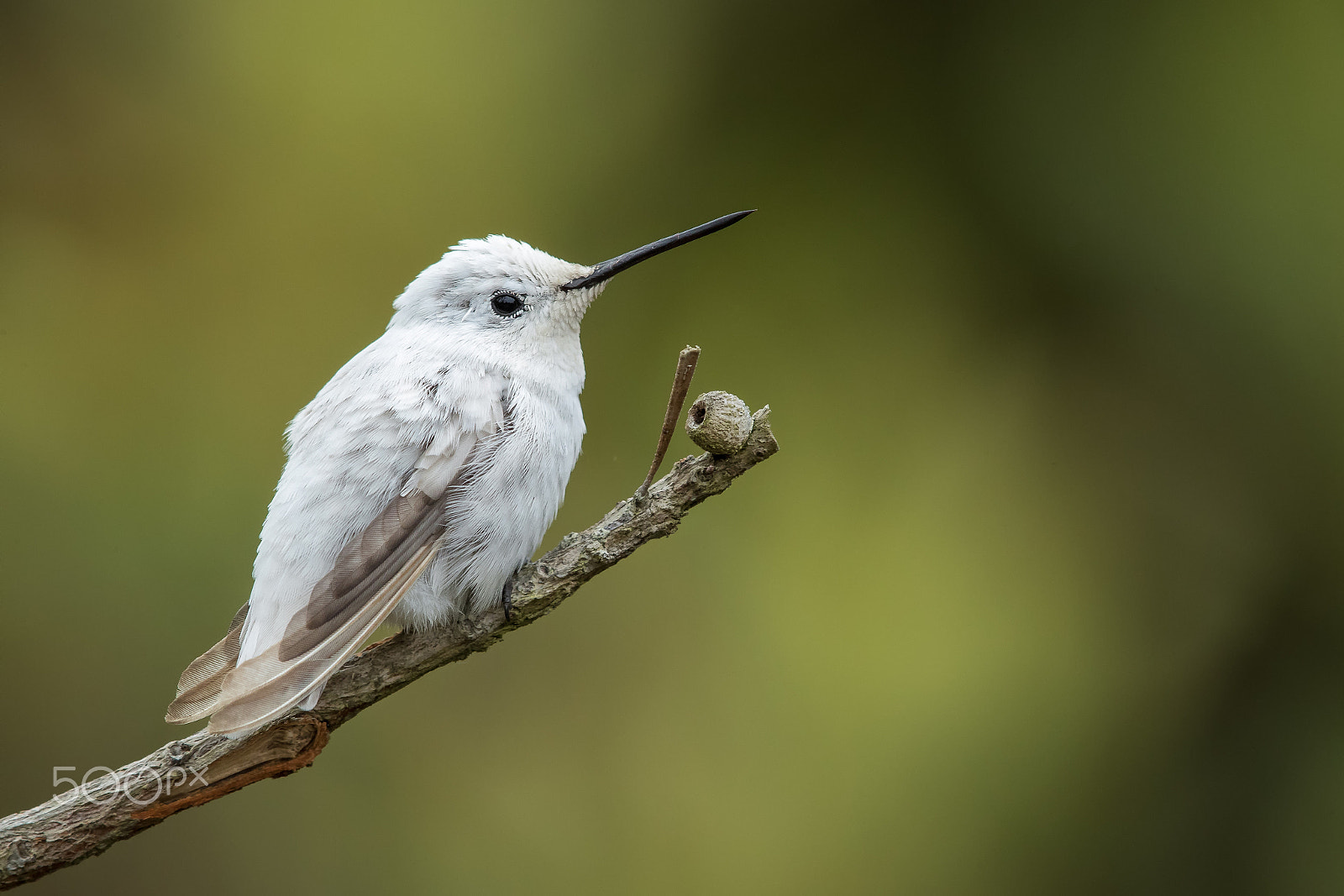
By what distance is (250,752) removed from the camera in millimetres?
1406

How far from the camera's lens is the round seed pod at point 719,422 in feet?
4.06

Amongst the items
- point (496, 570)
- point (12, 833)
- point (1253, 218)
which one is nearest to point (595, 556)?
point (496, 570)

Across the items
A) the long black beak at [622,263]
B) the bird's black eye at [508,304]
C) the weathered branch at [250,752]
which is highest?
the long black beak at [622,263]

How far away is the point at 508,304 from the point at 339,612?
63cm

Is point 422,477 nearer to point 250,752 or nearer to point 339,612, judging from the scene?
point 339,612

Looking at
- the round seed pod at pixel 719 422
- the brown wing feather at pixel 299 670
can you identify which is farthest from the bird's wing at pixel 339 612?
the round seed pod at pixel 719 422

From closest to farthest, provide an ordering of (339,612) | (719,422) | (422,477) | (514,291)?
(719,422), (339,612), (422,477), (514,291)

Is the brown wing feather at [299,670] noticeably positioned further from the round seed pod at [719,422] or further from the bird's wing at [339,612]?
the round seed pod at [719,422]

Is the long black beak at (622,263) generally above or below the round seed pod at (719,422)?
above

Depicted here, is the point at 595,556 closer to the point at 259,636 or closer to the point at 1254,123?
the point at 259,636

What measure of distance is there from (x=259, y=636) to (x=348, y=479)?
0.83ft

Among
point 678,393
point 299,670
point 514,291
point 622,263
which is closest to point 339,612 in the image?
point 299,670

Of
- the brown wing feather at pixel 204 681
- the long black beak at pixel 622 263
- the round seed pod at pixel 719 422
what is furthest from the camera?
the long black beak at pixel 622 263

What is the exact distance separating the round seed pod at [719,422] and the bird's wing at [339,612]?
1.55 feet
